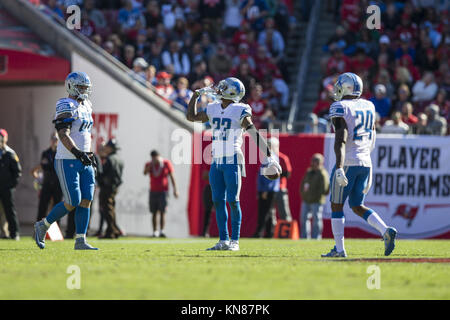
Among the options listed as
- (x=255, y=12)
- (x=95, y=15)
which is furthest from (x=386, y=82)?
(x=95, y=15)

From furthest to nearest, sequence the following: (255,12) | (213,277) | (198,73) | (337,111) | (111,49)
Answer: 1. (255,12)
2. (198,73)
3. (111,49)
4. (337,111)
5. (213,277)

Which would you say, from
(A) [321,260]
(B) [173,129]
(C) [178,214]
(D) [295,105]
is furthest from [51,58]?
(A) [321,260]

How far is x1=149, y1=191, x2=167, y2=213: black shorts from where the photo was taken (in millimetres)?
19375

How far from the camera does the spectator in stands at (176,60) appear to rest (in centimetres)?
2306

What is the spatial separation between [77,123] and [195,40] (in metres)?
13.3

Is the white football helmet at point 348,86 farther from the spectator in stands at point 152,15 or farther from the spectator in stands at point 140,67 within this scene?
the spectator in stands at point 152,15

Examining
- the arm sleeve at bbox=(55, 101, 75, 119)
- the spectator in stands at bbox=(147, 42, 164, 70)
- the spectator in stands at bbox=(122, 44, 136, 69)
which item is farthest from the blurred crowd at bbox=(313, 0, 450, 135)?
the arm sleeve at bbox=(55, 101, 75, 119)

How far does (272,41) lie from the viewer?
80.3 ft

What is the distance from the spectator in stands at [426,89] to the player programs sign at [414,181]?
6.33 feet

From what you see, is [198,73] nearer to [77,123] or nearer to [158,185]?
[158,185]

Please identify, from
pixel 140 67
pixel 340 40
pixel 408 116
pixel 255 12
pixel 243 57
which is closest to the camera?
pixel 408 116

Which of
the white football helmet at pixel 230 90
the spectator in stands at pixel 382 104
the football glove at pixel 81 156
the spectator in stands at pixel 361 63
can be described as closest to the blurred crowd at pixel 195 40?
the spectator in stands at pixel 361 63

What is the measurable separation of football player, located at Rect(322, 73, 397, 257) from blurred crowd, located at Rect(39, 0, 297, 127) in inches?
393
